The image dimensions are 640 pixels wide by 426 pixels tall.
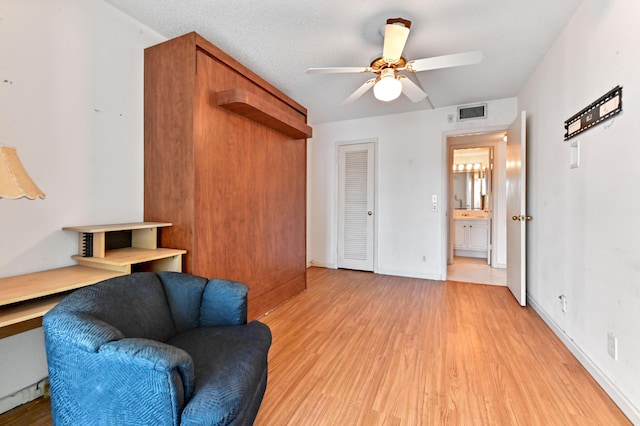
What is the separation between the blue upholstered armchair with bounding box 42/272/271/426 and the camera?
34.6 inches

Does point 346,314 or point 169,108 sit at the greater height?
point 169,108

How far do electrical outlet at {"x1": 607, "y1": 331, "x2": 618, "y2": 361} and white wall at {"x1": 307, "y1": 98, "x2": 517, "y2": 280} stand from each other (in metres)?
2.35

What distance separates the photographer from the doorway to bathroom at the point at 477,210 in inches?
183

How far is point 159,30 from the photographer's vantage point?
219 cm

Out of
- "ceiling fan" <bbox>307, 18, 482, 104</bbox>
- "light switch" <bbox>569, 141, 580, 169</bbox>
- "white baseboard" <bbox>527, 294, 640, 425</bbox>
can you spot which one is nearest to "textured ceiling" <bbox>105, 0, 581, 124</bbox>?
"ceiling fan" <bbox>307, 18, 482, 104</bbox>

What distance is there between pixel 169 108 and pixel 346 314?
8.01 feet

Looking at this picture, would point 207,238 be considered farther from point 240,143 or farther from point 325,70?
point 325,70

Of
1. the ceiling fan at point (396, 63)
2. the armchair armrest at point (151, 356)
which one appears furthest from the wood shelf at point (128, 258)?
the ceiling fan at point (396, 63)

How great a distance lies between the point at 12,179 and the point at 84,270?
846mm

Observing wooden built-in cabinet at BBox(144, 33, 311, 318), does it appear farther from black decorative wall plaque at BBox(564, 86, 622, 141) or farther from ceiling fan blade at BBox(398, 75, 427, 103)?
black decorative wall plaque at BBox(564, 86, 622, 141)

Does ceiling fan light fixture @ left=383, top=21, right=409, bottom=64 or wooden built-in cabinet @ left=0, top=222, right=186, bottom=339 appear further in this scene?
ceiling fan light fixture @ left=383, top=21, right=409, bottom=64

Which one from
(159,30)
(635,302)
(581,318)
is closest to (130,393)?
(635,302)

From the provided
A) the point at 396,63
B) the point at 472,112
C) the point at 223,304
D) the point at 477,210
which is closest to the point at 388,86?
the point at 396,63

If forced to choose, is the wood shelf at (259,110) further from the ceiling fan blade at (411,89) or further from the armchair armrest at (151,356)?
the armchair armrest at (151,356)
